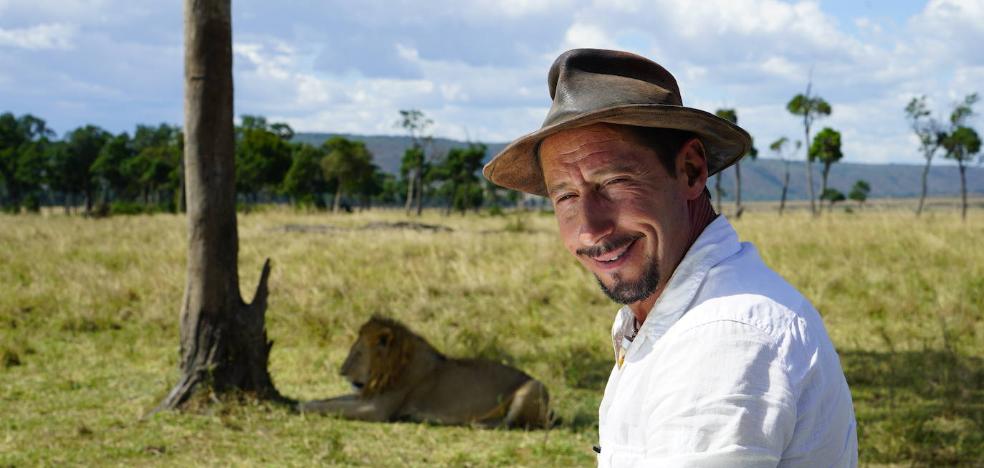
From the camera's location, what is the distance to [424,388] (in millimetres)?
6949

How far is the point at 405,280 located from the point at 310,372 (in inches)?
168

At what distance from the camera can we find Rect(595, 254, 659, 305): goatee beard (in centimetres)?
192

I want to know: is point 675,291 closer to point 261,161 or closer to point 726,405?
point 726,405

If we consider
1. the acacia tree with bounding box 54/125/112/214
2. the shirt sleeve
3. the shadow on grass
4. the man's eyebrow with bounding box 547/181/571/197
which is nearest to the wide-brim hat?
the man's eyebrow with bounding box 547/181/571/197

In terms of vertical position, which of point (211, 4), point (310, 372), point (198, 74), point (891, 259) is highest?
point (211, 4)

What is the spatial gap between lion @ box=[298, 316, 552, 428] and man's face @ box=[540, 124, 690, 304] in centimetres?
482

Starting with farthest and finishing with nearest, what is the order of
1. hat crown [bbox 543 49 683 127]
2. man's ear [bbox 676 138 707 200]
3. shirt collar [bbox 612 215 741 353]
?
man's ear [bbox 676 138 707 200] < hat crown [bbox 543 49 683 127] < shirt collar [bbox 612 215 741 353]

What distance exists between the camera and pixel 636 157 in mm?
1915

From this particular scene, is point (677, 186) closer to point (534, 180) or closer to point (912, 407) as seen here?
point (534, 180)

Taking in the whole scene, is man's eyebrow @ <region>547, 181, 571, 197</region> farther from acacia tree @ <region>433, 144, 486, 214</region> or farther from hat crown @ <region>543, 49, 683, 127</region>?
acacia tree @ <region>433, 144, 486, 214</region>

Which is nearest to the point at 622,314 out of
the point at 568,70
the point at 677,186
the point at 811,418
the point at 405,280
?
the point at 677,186

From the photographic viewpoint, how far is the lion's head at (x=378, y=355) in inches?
275

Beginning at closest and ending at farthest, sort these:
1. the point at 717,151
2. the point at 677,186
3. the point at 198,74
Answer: the point at 677,186, the point at 717,151, the point at 198,74

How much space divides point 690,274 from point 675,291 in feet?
A: 0.16
